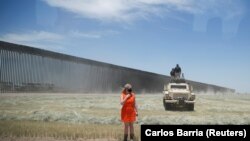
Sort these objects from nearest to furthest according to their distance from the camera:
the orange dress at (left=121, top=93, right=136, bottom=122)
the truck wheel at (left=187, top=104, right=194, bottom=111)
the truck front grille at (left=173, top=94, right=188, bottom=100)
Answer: the orange dress at (left=121, top=93, right=136, bottom=122) < the truck wheel at (left=187, top=104, right=194, bottom=111) < the truck front grille at (left=173, top=94, right=188, bottom=100)

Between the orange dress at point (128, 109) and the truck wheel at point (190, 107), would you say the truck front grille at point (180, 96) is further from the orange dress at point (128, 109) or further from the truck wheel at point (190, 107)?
the orange dress at point (128, 109)

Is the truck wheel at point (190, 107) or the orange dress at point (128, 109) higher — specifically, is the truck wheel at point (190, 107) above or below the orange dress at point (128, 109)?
below

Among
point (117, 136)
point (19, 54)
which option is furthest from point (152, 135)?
point (19, 54)

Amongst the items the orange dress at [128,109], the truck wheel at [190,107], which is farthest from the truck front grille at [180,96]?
the orange dress at [128,109]

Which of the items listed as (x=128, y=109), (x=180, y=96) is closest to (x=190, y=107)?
(x=180, y=96)

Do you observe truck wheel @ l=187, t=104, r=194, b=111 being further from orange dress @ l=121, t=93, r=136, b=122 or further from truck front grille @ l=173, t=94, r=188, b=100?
orange dress @ l=121, t=93, r=136, b=122

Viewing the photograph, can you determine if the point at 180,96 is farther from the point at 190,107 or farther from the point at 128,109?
the point at 128,109

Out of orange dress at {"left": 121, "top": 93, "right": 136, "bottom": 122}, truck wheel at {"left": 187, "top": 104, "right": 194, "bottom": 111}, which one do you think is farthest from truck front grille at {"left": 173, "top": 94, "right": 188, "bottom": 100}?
orange dress at {"left": 121, "top": 93, "right": 136, "bottom": 122}

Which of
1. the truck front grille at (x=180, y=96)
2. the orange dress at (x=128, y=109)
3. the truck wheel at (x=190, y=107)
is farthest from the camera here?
the truck front grille at (x=180, y=96)

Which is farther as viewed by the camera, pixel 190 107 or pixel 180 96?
pixel 180 96

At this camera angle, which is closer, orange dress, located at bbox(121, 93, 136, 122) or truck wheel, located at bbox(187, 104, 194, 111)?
orange dress, located at bbox(121, 93, 136, 122)

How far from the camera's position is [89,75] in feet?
198

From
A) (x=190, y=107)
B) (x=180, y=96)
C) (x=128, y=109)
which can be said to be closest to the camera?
(x=128, y=109)

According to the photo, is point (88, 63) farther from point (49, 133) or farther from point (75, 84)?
point (49, 133)
